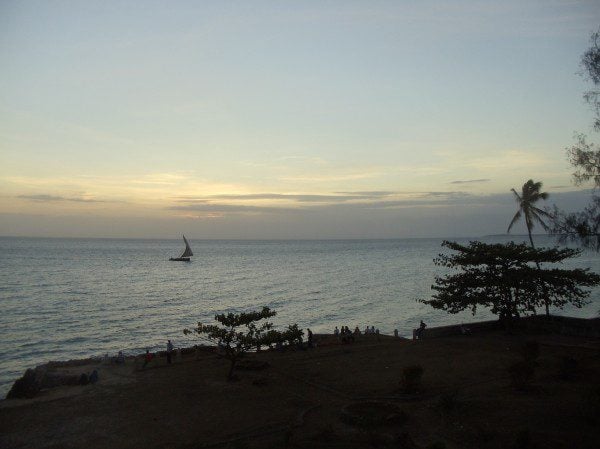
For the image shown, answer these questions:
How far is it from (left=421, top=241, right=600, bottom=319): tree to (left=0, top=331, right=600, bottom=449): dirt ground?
2.60 metres

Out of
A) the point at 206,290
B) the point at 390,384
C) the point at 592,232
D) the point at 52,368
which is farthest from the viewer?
the point at 206,290

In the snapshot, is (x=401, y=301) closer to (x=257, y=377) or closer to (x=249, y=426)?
(x=257, y=377)

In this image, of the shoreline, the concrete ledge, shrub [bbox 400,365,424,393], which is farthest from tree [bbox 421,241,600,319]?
shrub [bbox 400,365,424,393]

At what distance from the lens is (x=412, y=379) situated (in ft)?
62.7

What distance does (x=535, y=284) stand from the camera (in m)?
29.4

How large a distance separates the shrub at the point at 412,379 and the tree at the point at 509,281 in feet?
37.4

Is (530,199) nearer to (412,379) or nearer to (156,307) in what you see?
(412,379)

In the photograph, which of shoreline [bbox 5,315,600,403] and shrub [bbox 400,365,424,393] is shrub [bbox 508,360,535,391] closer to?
shrub [bbox 400,365,424,393]

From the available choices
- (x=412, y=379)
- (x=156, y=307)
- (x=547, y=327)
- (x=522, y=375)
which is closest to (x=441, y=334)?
(x=547, y=327)

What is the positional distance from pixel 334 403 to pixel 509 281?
55.3 feet

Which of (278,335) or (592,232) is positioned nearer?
(592,232)

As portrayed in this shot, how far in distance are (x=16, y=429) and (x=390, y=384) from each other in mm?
17319

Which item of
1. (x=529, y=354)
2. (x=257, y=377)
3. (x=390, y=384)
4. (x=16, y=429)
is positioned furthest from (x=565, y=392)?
(x=16, y=429)

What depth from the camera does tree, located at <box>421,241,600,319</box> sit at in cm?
2911
